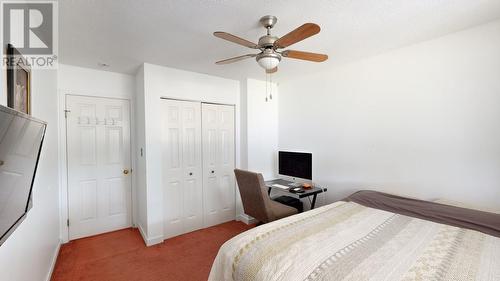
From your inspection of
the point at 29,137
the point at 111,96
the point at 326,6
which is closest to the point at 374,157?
the point at 326,6

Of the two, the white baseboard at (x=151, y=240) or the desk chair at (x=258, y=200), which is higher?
the desk chair at (x=258, y=200)

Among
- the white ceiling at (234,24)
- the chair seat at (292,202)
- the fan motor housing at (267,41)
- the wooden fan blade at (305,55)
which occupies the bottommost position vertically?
the chair seat at (292,202)

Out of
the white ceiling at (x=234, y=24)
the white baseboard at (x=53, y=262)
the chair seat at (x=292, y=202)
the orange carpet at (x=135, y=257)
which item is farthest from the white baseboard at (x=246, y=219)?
the white ceiling at (x=234, y=24)

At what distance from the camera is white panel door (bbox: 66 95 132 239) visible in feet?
9.39

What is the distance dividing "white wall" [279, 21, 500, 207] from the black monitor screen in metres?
0.26

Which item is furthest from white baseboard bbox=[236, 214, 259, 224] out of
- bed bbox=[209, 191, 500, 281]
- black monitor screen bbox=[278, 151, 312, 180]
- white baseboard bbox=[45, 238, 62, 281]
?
white baseboard bbox=[45, 238, 62, 281]

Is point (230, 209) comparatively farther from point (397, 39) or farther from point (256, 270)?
point (397, 39)

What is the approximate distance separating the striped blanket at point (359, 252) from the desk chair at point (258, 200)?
0.78m

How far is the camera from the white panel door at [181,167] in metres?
2.98

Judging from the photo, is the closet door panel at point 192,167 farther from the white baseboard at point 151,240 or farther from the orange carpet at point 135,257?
the white baseboard at point 151,240

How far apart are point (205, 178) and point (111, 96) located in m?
1.75

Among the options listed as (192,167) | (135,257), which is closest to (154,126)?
(192,167)

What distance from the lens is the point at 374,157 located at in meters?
2.57

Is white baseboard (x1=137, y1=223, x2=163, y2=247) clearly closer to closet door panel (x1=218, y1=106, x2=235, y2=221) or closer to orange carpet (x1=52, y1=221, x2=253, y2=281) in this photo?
orange carpet (x1=52, y1=221, x2=253, y2=281)
